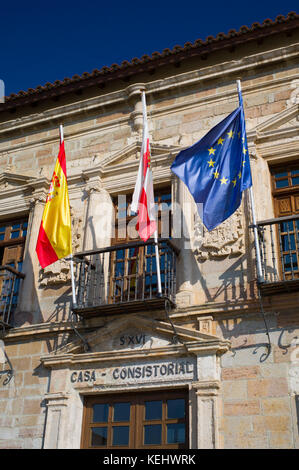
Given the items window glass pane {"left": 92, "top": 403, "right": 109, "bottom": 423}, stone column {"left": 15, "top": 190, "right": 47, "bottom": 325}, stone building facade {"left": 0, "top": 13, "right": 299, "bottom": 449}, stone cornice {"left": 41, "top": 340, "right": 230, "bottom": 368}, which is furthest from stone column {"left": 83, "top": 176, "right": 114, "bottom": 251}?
window glass pane {"left": 92, "top": 403, "right": 109, "bottom": 423}

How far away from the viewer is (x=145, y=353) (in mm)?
7801

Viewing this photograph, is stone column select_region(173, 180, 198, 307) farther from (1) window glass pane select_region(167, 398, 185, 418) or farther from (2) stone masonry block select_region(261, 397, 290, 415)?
(2) stone masonry block select_region(261, 397, 290, 415)

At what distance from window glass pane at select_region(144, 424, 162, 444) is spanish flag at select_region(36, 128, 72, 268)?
270cm

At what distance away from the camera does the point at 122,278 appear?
Result: 841cm

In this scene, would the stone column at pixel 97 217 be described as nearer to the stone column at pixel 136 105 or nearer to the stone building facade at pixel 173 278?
the stone building facade at pixel 173 278

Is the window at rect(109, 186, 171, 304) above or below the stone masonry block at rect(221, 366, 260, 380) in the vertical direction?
above

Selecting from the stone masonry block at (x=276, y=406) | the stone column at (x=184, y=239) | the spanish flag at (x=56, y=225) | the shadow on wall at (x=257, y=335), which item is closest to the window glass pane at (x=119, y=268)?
the spanish flag at (x=56, y=225)

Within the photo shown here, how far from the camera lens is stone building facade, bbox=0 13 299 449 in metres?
7.28

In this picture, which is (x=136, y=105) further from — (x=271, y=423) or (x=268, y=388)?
(x=271, y=423)

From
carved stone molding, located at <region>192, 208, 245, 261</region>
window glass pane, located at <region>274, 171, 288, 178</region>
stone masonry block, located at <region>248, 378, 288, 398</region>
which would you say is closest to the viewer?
stone masonry block, located at <region>248, 378, 288, 398</region>

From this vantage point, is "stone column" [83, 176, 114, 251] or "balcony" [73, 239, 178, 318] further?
"stone column" [83, 176, 114, 251]

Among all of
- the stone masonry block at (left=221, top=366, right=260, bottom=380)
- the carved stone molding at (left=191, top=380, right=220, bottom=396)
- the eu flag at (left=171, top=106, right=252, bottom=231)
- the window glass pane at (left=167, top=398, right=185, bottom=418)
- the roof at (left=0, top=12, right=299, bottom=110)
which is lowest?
the window glass pane at (left=167, top=398, right=185, bottom=418)

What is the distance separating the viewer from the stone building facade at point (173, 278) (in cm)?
728
